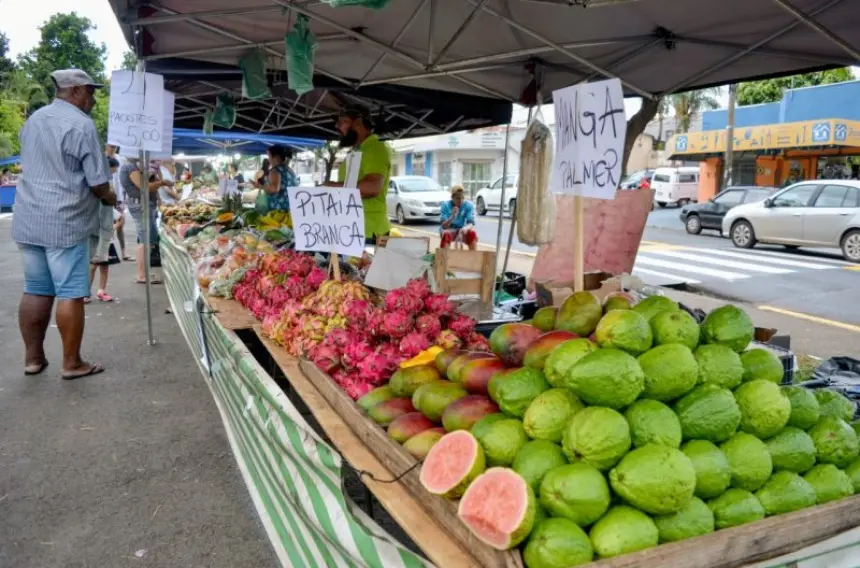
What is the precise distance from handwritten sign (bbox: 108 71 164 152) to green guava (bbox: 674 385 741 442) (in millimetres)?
4808

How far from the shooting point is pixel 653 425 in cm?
155

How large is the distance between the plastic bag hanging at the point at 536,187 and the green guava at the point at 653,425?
328 cm

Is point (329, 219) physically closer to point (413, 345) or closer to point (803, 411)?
point (413, 345)

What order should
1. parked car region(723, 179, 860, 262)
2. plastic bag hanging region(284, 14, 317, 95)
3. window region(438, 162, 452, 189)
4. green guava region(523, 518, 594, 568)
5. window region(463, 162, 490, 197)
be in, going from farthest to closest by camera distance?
1. window region(438, 162, 452, 189)
2. window region(463, 162, 490, 197)
3. parked car region(723, 179, 860, 262)
4. plastic bag hanging region(284, 14, 317, 95)
5. green guava region(523, 518, 594, 568)

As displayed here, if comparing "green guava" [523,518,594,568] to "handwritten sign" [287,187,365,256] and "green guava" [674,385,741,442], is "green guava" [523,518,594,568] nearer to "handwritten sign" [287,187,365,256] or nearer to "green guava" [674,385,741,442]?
"green guava" [674,385,741,442]

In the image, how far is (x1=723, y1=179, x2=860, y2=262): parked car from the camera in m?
13.1

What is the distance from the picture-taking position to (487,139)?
4153 centimetres

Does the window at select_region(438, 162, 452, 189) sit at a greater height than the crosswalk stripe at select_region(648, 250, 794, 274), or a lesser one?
greater

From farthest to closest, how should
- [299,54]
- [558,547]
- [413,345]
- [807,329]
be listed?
[807,329] → [299,54] → [413,345] → [558,547]

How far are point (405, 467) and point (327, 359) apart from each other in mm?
959

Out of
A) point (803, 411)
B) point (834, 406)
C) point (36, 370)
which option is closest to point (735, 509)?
point (803, 411)

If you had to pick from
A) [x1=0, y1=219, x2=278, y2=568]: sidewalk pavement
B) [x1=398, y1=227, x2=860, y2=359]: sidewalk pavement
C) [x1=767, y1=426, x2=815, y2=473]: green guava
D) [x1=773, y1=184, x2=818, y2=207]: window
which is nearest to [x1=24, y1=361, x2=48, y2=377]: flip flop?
[x1=0, y1=219, x2=278, y2=568]: sidewalk pavement

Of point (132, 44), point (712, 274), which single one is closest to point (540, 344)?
point (132, 44)

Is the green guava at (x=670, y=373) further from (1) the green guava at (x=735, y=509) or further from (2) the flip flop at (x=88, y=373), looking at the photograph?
(2) the flip flop at (x=88, y=373)
